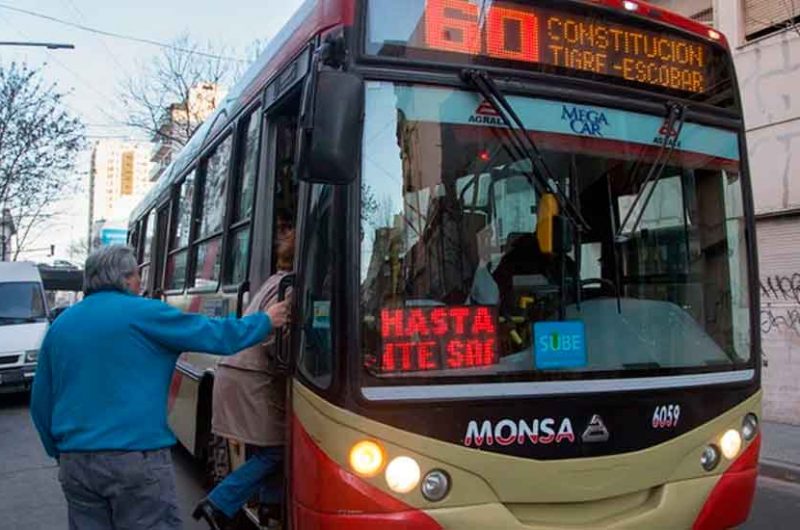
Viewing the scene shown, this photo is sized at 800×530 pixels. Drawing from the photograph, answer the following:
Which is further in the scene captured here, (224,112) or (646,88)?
(224,112)

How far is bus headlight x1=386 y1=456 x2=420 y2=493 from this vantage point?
3070 mm

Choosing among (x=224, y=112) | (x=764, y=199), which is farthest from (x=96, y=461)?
(x=764, y=199)

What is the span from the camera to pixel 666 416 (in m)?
3.53

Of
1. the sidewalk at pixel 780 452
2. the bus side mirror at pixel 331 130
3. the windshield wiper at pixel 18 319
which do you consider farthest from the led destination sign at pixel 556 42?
the windshield wiper at pixel 18 319

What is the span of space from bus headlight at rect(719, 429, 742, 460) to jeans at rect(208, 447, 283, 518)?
84.0 inches

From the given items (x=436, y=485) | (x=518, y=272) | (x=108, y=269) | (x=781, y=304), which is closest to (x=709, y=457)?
A: (x=518, y=272)

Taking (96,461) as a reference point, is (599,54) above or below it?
above

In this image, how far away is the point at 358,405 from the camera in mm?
3070

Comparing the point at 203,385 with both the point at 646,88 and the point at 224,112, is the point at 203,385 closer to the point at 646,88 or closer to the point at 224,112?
the point at 224,112

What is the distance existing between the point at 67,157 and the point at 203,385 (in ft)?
71.6

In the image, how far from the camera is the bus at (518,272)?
3.12 m

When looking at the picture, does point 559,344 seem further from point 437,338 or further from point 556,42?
point 556,42

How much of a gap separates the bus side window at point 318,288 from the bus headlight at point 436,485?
0.55m

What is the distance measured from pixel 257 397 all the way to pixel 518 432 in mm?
1379
